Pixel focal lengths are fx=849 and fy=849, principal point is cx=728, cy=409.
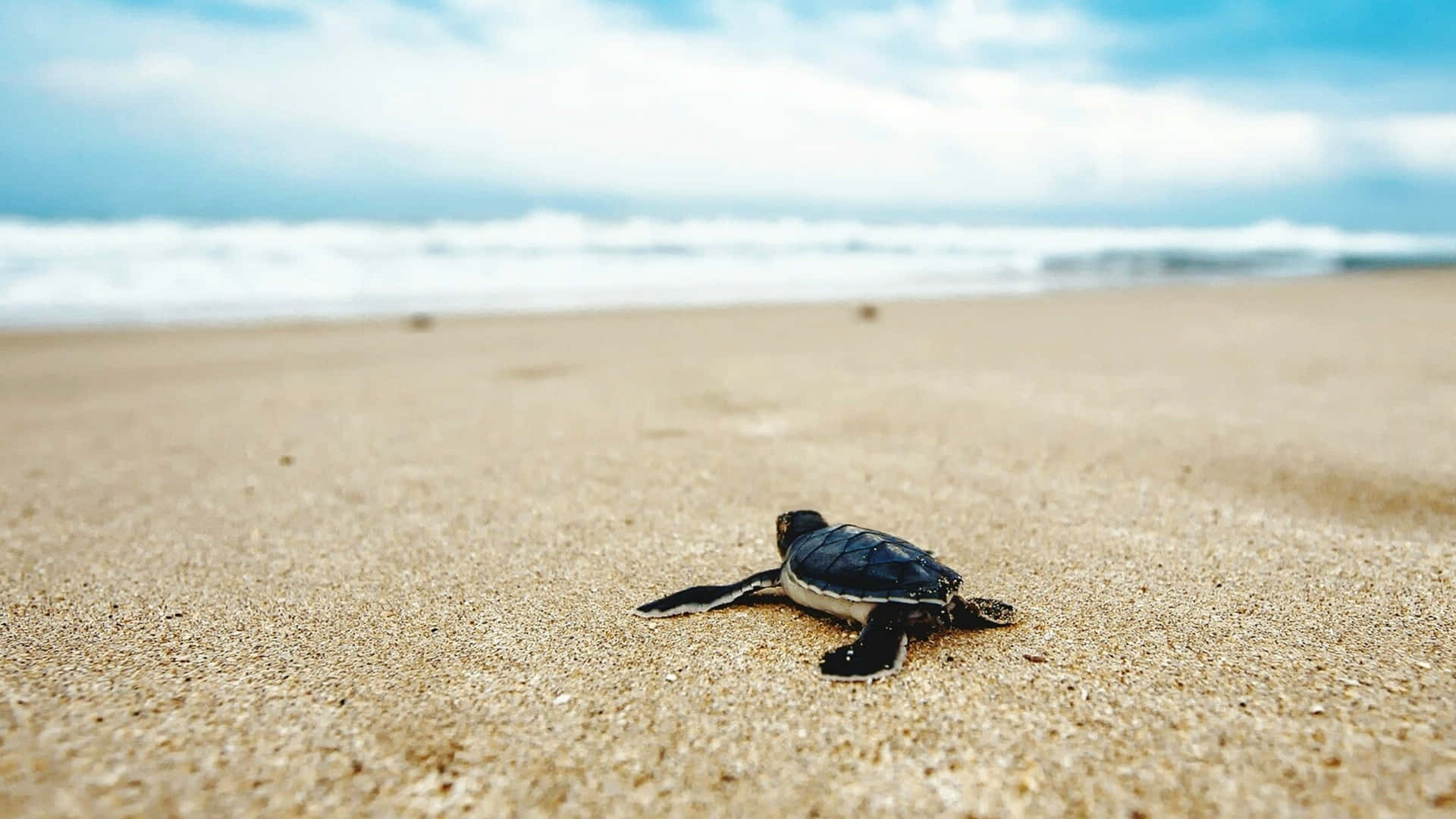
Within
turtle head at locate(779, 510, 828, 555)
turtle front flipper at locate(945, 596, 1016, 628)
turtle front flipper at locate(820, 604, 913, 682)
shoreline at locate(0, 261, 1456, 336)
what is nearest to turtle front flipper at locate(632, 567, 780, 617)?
turtle head at locate(779, 510, 828, 555)

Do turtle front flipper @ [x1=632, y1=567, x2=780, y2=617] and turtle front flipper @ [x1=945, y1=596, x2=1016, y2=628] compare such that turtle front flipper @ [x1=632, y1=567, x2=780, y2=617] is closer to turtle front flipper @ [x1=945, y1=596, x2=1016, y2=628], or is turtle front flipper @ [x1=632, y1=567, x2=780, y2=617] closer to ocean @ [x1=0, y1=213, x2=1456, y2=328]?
turtle front flipper @ [x1=945, y1=596, x2=1016, y2=628]

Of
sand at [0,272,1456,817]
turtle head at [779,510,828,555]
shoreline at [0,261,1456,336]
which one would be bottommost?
sand at [0,272,1456,817]

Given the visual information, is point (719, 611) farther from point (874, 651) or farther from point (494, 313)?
point (494, 313)

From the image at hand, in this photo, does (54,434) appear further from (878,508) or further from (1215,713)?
(1215,713)

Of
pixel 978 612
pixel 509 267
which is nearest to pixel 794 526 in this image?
pixel 978 612

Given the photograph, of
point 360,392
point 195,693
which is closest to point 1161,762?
point 195,693

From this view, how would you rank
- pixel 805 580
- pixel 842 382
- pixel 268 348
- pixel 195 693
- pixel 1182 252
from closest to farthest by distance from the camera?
1. pixel 195 693
2. pixel 805 580
3. pixel 842 382
4. pixel 268 348
5. pixel 1182 252
